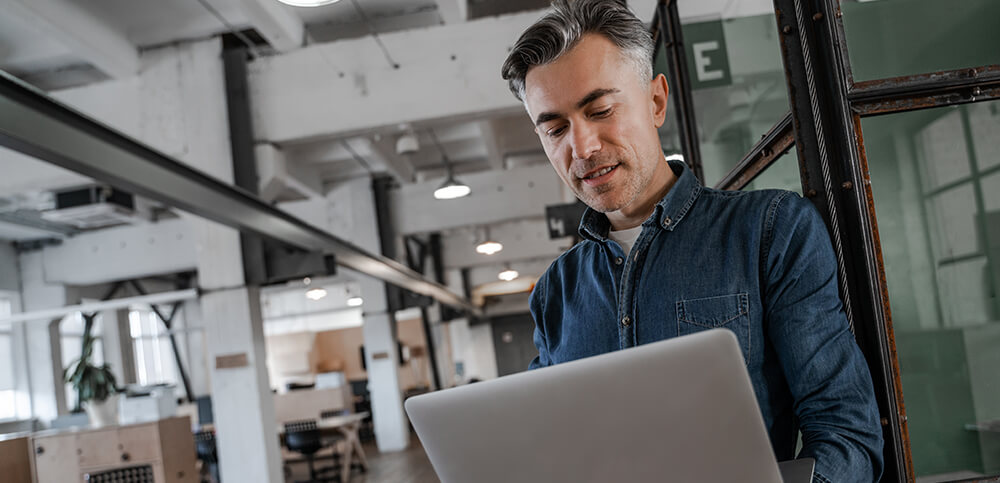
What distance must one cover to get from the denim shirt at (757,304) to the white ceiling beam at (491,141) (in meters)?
6.95

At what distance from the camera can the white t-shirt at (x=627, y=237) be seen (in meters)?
1.28

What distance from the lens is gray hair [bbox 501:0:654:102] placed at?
1156 millimetres

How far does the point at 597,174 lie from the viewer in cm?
117

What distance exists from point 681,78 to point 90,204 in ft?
24.6

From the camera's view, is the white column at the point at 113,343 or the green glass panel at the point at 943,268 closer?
the green glass panel at the point at 943,268

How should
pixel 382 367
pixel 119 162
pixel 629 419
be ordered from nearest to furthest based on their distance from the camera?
pixel 629 419, pixel 119 162, pixel 382 367

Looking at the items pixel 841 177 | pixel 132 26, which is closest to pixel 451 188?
pixel 132 26

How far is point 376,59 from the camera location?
6.96m

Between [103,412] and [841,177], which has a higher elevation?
Answer: [841,177]

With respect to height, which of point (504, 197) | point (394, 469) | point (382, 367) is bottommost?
point (394, 469)

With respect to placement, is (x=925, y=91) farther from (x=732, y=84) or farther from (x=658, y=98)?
(x=732, y=84)

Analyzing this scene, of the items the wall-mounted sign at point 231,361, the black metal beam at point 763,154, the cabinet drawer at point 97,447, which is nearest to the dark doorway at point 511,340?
the wall-mounted sign at point 231,361

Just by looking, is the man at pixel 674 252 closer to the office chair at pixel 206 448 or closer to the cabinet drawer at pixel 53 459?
the cabinet drawer at pixel 53 459

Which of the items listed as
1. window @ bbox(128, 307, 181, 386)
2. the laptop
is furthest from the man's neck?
window @ bbox(128, 307, 181, 386)
